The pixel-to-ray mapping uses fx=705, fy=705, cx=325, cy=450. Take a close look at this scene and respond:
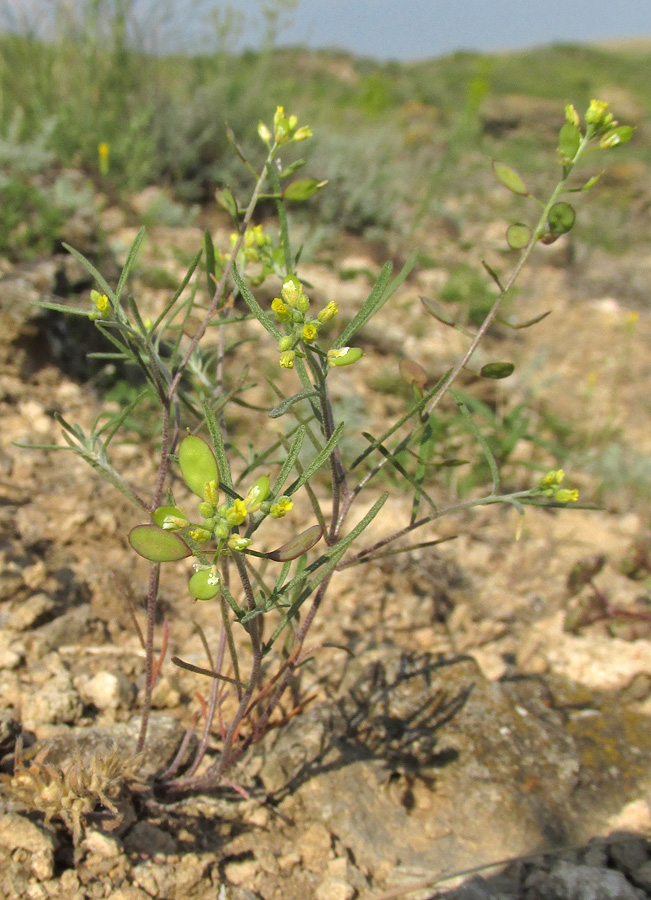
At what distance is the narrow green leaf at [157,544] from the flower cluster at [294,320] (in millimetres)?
248

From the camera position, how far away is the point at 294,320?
88 centimetres

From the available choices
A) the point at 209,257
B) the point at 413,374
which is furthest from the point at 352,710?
the point at 209,257

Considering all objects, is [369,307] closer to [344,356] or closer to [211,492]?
[344,356]

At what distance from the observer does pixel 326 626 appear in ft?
6.36

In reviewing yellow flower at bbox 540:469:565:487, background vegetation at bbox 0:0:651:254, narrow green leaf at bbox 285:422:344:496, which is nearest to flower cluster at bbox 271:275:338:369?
narrow green leaf at bbox 285:422:344:496

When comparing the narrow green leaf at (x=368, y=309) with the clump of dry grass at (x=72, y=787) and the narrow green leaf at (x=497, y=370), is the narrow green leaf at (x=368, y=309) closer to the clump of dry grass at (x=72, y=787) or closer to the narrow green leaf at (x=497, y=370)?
the narrow green leaf at (x=497, y=370)

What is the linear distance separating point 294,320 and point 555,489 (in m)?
0.50

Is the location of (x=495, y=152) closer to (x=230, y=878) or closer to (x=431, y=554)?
(x=431, y=554)

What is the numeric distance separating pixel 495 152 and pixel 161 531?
380 inches

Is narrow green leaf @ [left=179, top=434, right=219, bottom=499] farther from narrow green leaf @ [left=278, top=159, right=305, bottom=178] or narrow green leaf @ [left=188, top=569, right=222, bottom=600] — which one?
narrow green leaf @ [left=278, top=159, right=305, bottom=178]

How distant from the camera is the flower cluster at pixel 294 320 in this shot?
33.6 inches

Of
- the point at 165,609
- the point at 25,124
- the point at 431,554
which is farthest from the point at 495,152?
the point at 165,609

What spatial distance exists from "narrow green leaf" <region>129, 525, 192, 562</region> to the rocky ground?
19.6 inches

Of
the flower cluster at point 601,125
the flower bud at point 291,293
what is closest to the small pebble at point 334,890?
the flower bud at point 291,293
